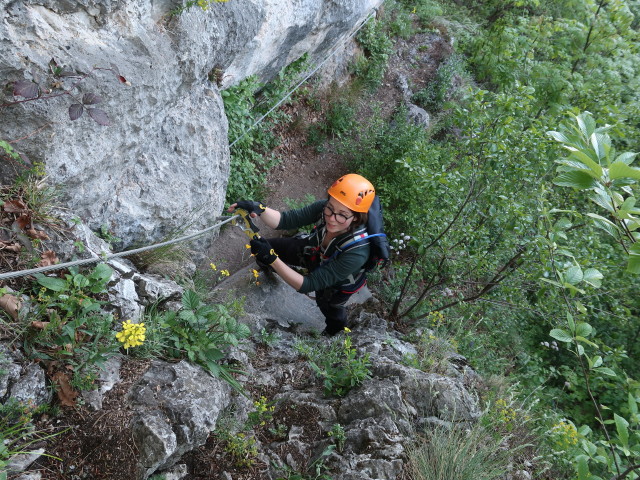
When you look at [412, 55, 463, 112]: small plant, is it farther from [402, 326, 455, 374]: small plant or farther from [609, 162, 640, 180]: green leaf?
[609, 162, 640, 180]: green leaf

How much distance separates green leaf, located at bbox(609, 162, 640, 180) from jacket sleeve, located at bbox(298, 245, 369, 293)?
3125mm

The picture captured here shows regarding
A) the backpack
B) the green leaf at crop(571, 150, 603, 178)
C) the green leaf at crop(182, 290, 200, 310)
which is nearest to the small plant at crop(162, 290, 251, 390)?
the green leaf at crop(182, 290, 200, 310)

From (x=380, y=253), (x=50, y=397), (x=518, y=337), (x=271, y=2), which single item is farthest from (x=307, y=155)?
(x=50, y=397)

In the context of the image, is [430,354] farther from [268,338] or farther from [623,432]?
[623,432]

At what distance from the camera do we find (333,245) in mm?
4883

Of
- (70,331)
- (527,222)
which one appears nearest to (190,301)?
(70,331)

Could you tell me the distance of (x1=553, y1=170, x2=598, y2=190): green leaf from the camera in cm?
173

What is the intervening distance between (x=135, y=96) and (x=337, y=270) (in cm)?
256


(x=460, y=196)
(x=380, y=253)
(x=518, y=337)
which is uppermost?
(x=460, y=196)

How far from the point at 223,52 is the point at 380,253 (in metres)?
2.95

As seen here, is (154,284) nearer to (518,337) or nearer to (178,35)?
(178,35)

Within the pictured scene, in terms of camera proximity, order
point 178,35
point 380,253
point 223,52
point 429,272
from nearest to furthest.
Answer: point 178,35
point 380,253
point 223,52
point 429,272

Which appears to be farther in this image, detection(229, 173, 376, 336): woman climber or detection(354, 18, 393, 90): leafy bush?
detection(354, 18, 393, 90): leafy bush

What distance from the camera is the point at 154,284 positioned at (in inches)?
149
